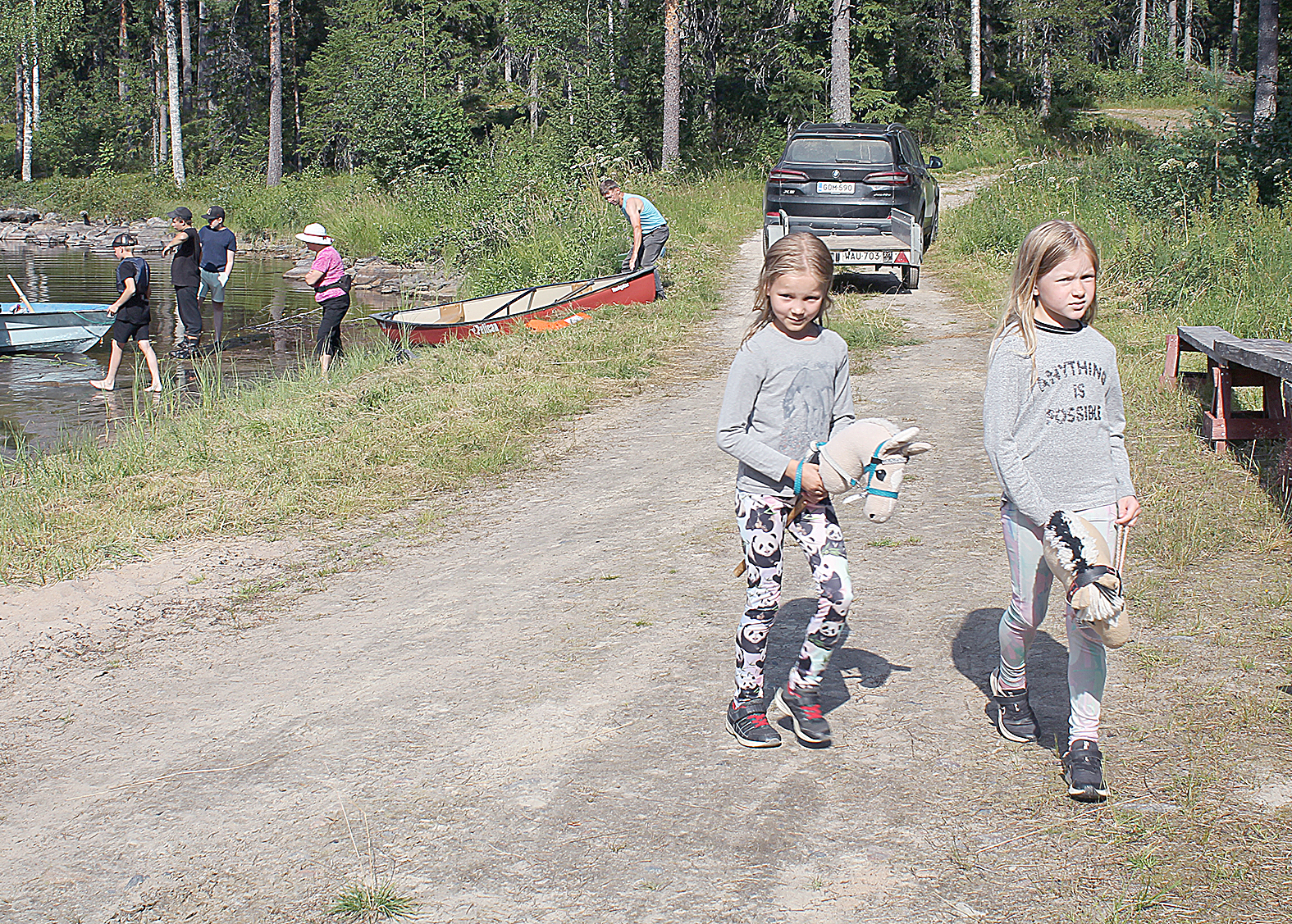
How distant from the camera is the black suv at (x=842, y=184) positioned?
626 inches

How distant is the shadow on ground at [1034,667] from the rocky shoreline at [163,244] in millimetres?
16560

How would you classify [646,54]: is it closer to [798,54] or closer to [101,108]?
[798,54]

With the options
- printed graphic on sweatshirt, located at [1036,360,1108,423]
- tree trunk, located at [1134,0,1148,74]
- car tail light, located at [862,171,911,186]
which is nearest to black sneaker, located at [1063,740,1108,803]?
printed graphic on sweatshirt, located at [1036,360,1108,423]

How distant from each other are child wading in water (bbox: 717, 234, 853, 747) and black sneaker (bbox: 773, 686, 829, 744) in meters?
0.14

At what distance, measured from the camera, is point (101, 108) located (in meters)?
56.5

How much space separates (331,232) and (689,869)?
92.8 feet

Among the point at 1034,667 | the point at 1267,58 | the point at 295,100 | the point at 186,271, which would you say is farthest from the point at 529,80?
the point at 1034,667

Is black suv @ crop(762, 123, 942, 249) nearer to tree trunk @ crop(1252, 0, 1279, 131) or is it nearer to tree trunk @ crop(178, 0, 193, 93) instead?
tree trunk @ crop(1252, 0, 1279, 131)

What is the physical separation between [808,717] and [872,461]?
1.00 metres

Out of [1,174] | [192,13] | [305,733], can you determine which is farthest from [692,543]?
[192,13]

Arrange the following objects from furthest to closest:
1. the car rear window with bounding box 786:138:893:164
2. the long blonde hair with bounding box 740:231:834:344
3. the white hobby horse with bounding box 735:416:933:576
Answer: the car rear window with bounding box 786:138:893:164 → the long blonde hair with bounding box 740:231:834:344 → the white hobby horse with bounding box 735:416:933:576

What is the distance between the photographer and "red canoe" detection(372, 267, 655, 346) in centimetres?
1449

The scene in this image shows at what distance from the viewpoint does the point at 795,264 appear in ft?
12.4

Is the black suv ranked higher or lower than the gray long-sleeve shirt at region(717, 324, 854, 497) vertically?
higher
